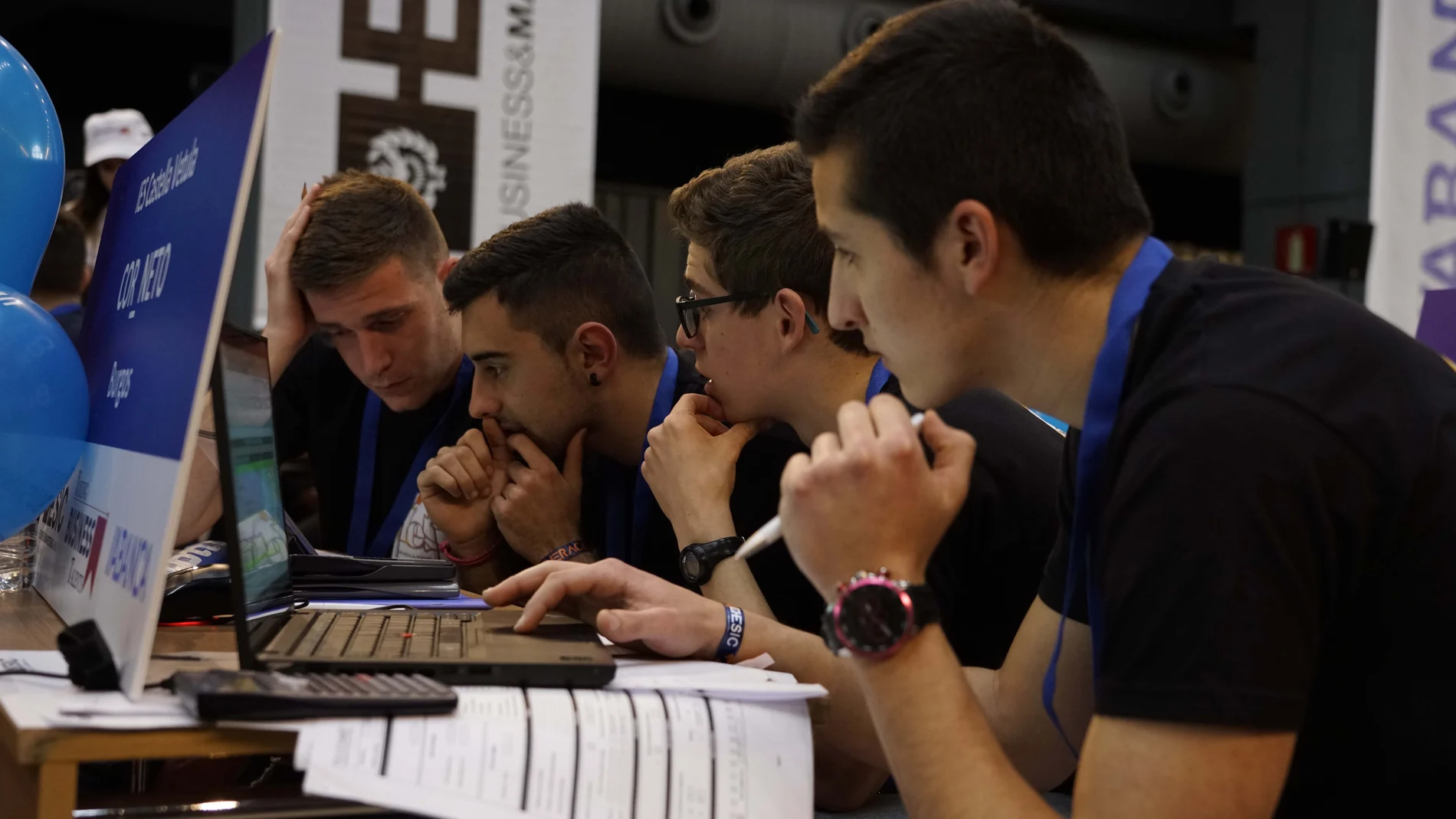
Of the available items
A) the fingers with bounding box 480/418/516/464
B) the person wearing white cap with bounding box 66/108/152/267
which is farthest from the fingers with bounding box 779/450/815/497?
the person wearing white cap with bounding box 66/108/152/267

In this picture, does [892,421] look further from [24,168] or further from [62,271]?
[62,271]

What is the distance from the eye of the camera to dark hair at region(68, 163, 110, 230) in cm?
416

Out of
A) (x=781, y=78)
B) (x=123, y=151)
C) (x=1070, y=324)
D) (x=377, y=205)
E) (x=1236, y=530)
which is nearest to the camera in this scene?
(x=1236, y=530)

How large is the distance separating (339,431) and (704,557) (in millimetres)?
1359

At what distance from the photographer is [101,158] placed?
4312mm

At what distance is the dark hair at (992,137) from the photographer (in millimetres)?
1110

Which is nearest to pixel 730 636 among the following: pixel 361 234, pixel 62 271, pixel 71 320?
pixel 361 234

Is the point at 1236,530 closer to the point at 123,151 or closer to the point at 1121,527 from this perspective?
the point at 1121,527

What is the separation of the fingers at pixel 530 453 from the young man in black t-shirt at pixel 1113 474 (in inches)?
40.0

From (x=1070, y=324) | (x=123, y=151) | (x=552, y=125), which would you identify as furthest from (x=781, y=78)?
(x=1070, y=324)

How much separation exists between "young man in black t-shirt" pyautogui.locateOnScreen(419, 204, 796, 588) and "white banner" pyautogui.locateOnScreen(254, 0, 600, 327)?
2.42 metres

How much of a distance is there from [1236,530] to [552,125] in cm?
441

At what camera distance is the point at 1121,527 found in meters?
0.94

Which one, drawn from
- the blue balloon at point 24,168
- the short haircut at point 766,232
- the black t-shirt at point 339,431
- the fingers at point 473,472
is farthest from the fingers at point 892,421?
the black t-shirt at point 339,431
